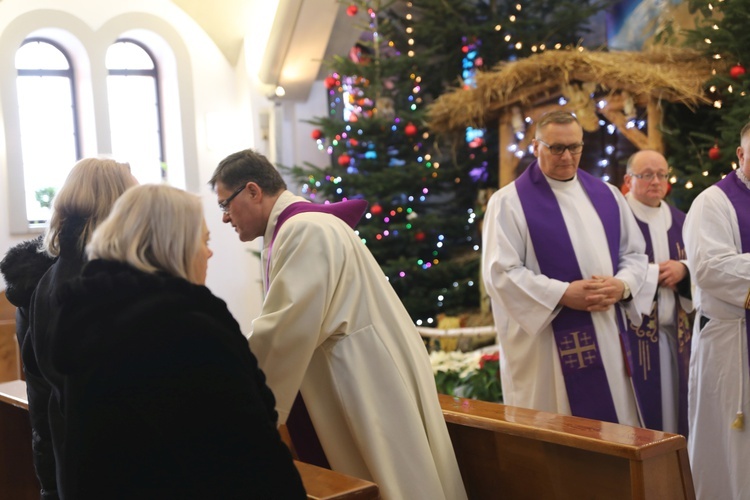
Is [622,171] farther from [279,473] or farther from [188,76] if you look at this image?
[279,473]

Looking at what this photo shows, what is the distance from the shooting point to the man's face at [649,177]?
4.70m

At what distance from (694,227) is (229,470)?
9.17ft

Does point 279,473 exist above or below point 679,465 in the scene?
above

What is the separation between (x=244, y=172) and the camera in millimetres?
2871

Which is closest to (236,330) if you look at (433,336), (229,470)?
(229,470)

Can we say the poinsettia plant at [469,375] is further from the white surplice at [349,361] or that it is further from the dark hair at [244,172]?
the dark hair at [244,172]

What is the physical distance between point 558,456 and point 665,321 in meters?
1.92

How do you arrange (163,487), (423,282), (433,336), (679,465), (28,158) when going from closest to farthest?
(163,487)
(679,465)
(433,336)
(423,282)
(28,158)

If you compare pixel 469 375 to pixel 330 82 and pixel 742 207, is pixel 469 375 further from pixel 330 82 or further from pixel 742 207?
pixel 330 82

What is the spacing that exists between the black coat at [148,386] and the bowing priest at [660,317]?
8.42 ft

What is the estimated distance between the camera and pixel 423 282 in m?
8.15

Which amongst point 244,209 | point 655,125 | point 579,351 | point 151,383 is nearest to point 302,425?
point 244,209

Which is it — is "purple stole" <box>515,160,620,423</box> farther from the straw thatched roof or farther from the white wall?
the white wall

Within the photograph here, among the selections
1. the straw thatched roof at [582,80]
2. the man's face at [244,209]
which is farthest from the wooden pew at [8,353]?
the man's face at [244,209]
